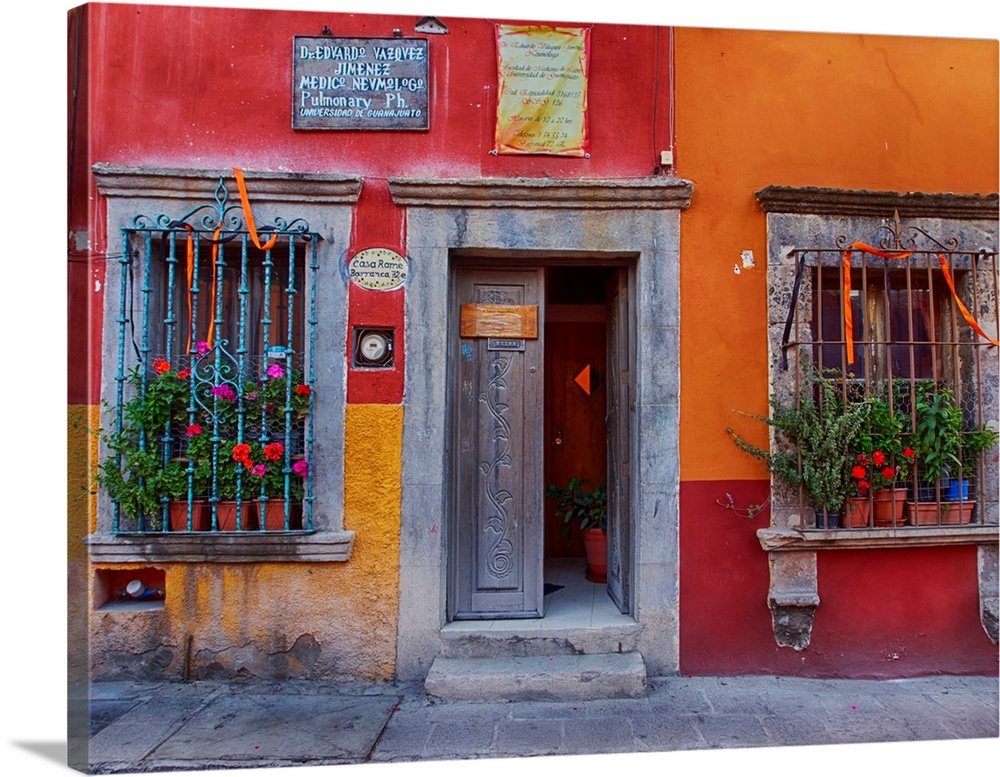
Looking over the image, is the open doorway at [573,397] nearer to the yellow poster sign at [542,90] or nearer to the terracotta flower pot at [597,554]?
the terracotta flower pot at [597,554]

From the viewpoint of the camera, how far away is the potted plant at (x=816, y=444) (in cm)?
413

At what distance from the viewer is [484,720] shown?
12.1 feet

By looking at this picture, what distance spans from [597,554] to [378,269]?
2784 mm

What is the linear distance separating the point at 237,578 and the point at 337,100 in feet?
9.91

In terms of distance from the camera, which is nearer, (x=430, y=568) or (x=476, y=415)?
(x=430, y=568)

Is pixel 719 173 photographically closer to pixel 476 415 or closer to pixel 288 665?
pixel 476 415

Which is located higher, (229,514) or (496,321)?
(496,321)

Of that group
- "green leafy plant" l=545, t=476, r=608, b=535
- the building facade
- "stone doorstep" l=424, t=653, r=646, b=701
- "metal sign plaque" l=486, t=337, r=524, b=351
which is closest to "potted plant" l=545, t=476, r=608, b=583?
"green leafy plant" l=545, t=476, r=608, b=535

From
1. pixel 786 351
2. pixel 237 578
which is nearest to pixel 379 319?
pixel 237 578

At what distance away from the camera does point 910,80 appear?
450 cm

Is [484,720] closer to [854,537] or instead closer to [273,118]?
[854,537]

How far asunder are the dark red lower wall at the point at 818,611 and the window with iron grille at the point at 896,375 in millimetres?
291

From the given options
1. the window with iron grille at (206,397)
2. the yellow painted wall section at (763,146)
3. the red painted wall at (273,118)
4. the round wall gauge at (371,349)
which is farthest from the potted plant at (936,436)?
the window with iron grille at (206,397)

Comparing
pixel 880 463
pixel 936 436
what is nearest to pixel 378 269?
pixel 880 463
